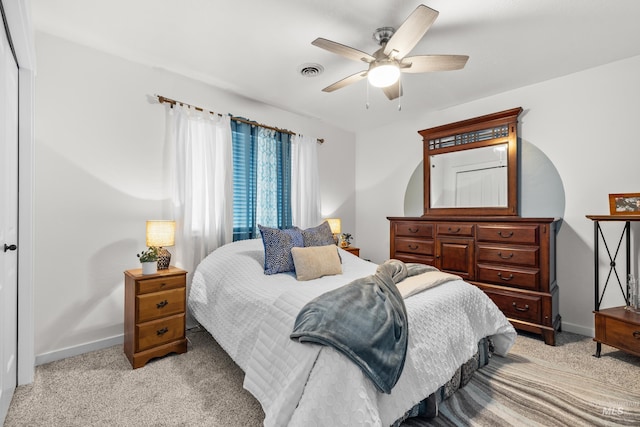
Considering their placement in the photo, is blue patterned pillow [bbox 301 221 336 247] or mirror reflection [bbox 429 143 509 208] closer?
blue patterned pillow [bbox 301 221 336 247]

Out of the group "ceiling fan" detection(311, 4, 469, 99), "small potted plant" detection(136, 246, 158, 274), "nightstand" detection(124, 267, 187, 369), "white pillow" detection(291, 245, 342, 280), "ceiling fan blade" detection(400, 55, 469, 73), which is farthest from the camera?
"white pillow" detection(291, 245, 342, 280)

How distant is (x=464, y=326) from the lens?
1915 millimetres

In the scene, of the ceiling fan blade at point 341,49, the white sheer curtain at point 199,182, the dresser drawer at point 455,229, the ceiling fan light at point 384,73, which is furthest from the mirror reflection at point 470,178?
the white sheer curtain at point 199,182

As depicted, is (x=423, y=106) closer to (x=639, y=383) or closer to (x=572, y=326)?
(x=572, y=326)

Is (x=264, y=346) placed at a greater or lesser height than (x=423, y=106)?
lesser

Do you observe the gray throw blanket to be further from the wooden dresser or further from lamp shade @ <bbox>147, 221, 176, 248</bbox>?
the wooden dresser

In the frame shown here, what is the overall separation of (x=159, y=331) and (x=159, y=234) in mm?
765

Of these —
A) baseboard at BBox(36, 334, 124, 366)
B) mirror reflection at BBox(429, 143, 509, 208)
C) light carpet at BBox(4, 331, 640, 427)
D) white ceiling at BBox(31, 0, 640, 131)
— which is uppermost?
white ceiling at BBox(31, 0, 640, 131)

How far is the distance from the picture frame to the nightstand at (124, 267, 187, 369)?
366cm

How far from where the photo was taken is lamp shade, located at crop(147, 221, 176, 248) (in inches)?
95.9

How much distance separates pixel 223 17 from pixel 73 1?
3.13ft

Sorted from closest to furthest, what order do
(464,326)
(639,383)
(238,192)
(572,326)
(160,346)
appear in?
(464,326) → (639,383) → (160,346) → (572,326) → (238,192)

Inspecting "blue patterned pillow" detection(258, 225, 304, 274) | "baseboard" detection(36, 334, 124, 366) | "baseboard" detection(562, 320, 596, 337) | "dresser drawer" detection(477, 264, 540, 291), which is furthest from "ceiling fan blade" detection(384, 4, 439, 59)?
"baseboard" detection(36, 334, 124, 366)

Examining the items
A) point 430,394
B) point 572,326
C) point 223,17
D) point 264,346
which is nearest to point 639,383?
point 572,326
